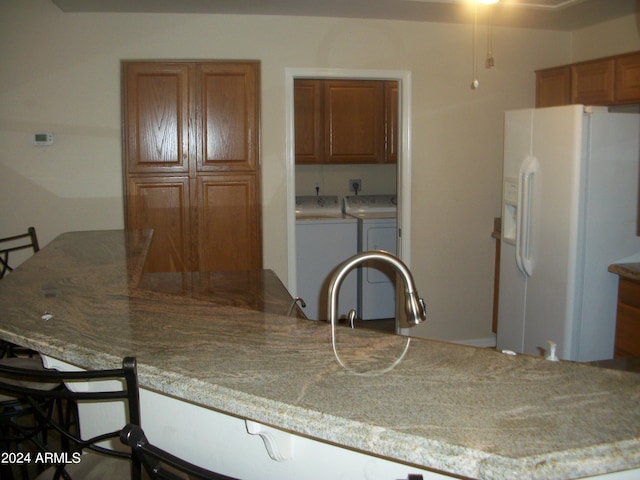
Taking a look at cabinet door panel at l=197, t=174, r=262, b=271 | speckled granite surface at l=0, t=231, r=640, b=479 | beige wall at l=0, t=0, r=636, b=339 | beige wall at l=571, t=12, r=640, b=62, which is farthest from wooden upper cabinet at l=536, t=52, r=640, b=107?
speckled granite surface at l=0, t=231, r=640, b=479

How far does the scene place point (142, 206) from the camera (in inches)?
160

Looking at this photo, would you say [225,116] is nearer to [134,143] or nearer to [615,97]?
[134,143]

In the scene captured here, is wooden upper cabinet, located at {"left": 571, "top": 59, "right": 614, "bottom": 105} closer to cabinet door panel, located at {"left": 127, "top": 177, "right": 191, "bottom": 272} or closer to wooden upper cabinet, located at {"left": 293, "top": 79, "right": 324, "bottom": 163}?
wooden upper cabinet, located at {"left": 293, "top": 79, "right": 324, "bottom": 163}

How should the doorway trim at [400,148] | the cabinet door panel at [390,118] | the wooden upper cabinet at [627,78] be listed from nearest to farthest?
the wooden upper cabinet at [627,78]
the doorway trim at [400,148]
the cabinet door panel at [390,118]

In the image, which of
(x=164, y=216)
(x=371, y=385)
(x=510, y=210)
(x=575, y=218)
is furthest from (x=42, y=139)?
(x=371, y=385)

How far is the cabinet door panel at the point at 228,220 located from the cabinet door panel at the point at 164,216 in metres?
0.11

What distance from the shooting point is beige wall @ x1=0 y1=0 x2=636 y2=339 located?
12.8 feet

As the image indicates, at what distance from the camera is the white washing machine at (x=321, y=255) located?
501 centimetres

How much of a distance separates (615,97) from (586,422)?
342 cm

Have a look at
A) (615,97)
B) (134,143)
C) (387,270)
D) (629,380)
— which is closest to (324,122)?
(387,270)

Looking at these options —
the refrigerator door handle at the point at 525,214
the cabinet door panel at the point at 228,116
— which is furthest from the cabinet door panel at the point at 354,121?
the refrigerator door handle at the point at 525,214

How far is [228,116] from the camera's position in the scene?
407cm

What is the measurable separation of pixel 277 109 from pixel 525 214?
176 cm

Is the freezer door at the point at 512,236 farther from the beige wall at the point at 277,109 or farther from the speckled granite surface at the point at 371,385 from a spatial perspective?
the speckled granite surface at the point at 371,385
